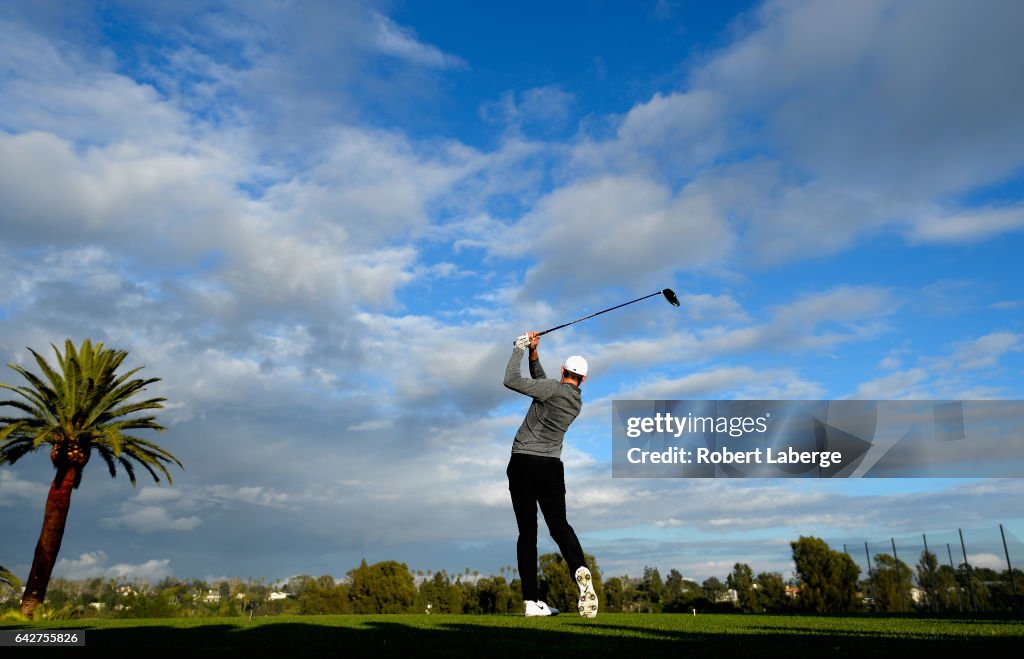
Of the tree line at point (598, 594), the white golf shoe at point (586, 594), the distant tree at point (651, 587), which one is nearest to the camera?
the white golf shoe at point (586, 594)

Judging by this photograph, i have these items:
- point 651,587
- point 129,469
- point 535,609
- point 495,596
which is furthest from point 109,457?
point 651,587

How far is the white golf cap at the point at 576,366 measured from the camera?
30.9ft

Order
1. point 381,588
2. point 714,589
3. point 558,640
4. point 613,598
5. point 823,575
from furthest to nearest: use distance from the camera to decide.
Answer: point 714,589 → point 381,588 → point 613,598 → point 823,575 → point 558,640

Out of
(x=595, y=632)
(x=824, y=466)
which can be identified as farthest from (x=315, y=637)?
(x=824, y=466)

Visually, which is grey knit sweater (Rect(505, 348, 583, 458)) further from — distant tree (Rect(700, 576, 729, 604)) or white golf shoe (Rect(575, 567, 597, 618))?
distant tree (Rect(700, 576, 729, 604))

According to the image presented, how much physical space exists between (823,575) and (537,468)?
5417cm

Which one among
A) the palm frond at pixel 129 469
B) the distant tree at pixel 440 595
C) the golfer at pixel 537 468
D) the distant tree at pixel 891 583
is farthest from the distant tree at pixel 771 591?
the golfer at pixel 537 468

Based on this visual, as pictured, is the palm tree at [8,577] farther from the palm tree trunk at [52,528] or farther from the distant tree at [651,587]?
the distant tree at [651,587]

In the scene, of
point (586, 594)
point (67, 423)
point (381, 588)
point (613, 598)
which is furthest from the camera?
point (381, 588)

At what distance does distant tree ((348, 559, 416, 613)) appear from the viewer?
6962 centimetres

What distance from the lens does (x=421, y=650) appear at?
5.11 m

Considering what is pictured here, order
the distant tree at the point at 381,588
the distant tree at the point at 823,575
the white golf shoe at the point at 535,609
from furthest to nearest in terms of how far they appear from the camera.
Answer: the distant tree at the point at 381,588
the distant tree at the point at 823,575
the white golf shoe at the point at 535,609

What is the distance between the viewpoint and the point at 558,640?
18.7 ft

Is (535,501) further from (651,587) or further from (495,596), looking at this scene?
(651,587)
